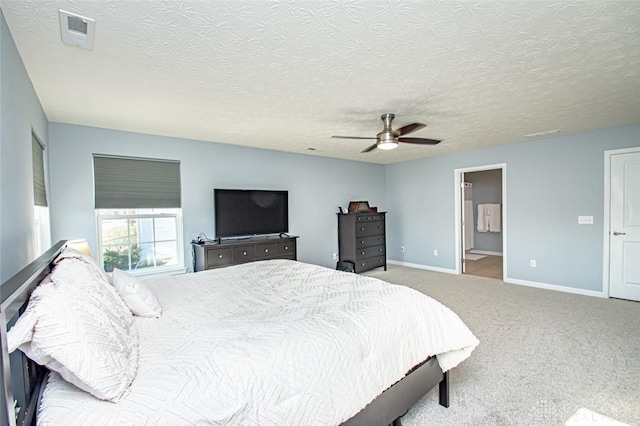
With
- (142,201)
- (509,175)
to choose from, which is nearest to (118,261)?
(142,201)

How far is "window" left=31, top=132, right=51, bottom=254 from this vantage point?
99.3 inches

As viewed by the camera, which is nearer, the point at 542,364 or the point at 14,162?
the point at 14,162

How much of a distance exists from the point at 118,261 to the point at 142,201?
2.68 feet

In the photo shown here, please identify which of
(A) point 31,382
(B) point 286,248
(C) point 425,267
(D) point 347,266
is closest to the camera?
(A) point 31,382

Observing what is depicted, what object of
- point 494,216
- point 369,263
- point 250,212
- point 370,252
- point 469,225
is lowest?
point 369,263

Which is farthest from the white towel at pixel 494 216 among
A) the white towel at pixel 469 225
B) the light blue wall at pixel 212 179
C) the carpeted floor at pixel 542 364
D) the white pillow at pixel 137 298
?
the white pillow at pixel 137 298

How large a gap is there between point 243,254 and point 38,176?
2.38 metres

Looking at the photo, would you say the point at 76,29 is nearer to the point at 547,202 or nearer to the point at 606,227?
Answer: the point at 547,202

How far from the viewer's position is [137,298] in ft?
5.74

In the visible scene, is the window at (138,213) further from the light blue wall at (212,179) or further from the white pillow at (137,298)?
the white pillow at (137,298)

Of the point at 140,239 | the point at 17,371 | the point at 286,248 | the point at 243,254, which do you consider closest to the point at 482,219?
the point at 286,248

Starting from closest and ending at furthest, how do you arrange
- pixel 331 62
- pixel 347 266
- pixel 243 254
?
pixel 331 62 < pixel 243 254 < pixel 347 266

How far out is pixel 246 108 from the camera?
118 inches

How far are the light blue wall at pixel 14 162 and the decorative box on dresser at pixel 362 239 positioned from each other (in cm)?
454
